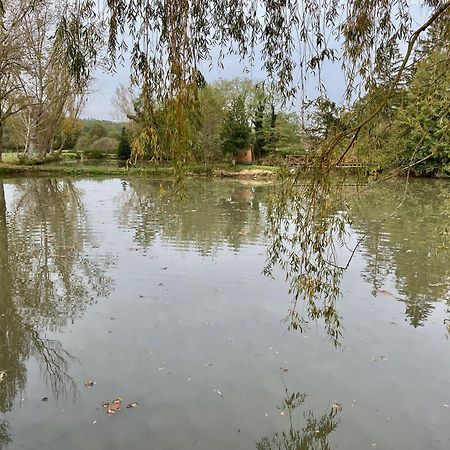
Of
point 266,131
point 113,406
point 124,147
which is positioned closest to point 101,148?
point 124,147

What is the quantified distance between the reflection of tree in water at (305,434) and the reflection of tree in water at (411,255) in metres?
1.49

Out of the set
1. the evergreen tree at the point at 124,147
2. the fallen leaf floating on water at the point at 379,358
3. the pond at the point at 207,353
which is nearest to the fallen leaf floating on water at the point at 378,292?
the pond at the point at 207,353

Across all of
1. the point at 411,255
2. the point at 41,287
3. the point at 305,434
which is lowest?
the point at 305,434

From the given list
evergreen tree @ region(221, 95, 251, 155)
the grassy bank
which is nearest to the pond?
the grassy bank

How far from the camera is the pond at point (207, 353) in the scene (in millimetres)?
3307

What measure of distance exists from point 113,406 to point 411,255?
259 inches

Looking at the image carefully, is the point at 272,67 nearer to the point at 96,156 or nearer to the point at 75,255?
the point at 75,255

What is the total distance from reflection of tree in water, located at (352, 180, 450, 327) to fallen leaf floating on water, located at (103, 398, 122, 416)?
2389mm

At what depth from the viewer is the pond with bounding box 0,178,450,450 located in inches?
130

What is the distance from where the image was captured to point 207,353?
4.45 meters

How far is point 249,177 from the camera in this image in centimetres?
2966

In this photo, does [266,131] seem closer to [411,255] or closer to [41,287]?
[411,255]

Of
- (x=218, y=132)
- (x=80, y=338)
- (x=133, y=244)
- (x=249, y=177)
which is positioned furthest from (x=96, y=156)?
(x=80, y=338)

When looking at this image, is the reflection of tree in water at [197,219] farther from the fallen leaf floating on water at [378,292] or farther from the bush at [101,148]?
the bush at [101,148]
